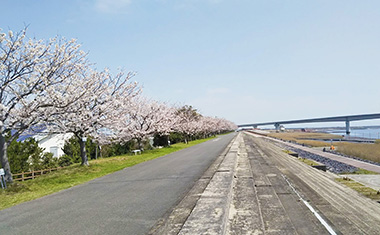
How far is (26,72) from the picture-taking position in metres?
11.9

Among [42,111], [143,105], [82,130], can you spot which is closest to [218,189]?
[42,111]

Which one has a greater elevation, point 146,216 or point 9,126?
point 9,126

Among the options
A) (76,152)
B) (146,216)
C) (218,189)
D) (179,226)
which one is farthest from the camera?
(76,152)

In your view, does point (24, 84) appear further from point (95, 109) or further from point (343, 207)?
point (343, 207)

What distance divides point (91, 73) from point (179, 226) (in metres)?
15.8

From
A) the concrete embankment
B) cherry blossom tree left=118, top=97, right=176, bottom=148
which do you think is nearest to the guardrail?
the concrete embankment

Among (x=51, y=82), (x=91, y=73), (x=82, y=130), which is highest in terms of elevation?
(x=91, y=73)

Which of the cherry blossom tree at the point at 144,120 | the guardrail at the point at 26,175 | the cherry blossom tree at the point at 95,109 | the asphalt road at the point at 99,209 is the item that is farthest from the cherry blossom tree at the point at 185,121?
the asphalt road at the point at 99,209

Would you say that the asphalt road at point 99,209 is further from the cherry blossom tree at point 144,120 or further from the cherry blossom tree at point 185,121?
the cherry blossom tree at point 185,121

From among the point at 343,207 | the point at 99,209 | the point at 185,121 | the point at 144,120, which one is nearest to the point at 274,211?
the point at 343,207

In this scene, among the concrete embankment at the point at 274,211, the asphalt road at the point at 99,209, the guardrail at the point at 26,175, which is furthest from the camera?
the guardrail at the point at 26,175

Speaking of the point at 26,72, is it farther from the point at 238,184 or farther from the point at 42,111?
the point at 238,184

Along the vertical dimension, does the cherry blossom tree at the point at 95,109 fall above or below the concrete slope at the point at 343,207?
above

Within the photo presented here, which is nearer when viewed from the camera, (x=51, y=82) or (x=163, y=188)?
(x=163, y=188)
